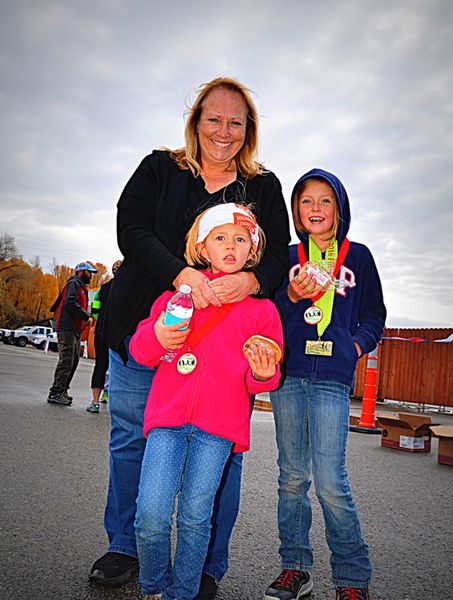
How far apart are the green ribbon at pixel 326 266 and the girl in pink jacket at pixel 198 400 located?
435 millimetres

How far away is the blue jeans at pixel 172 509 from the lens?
209cm

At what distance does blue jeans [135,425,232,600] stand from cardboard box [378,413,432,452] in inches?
230

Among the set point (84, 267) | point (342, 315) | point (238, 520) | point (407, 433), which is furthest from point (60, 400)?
point (342, 315)

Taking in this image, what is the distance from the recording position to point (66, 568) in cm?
266

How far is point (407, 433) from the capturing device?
744cm

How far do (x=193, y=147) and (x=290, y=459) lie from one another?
1617 mm

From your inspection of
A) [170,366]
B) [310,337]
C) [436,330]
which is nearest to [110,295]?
[170,366]

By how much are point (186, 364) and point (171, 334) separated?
19cm

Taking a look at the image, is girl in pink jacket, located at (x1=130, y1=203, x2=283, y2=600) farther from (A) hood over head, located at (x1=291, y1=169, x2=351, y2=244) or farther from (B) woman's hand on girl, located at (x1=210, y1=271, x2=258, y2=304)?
(A) hood over head, located at (x1=291, y1=169, x2=351, y2=244)

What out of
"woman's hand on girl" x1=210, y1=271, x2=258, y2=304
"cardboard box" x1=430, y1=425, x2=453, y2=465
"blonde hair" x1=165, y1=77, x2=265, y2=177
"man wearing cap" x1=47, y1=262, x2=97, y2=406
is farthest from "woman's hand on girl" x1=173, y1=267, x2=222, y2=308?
"man wearing cap" x1=47, y1=262, x2=97, y2=406

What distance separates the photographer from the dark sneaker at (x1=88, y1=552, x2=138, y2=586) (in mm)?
2516

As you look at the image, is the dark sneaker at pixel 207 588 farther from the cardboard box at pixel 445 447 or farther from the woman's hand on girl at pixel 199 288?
the cardboard box at pixel 445 447

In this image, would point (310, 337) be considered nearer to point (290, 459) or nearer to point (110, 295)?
point (290, 459)

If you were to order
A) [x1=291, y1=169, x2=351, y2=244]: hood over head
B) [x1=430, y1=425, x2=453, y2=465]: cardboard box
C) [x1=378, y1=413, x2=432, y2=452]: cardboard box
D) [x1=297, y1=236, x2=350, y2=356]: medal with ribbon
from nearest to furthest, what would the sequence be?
[x1=297, y1=236, x2=350, y2=356]: medal with ribbon → [x1=291, y1=169, x2=351, y2=244]: hood over head → [x1=430, y1=425, x2=453, y2=465]: cardboard box → [x1=378, y1=413, x2=432, y2=452]: cardboard box
